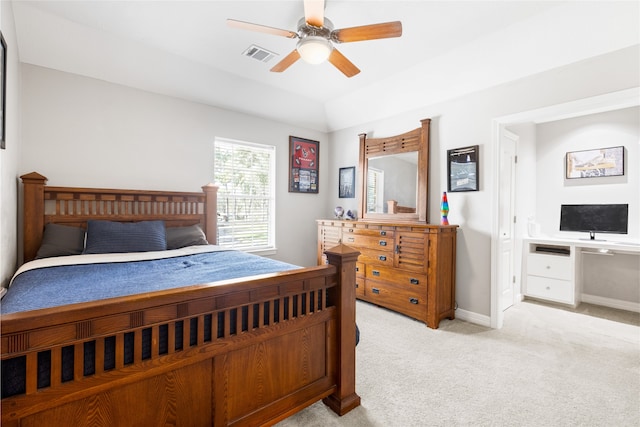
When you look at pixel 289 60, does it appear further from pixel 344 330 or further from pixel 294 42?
pixel 344 330

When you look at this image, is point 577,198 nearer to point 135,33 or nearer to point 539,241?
point 539,241

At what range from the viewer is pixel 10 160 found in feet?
7.09

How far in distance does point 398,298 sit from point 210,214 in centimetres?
246

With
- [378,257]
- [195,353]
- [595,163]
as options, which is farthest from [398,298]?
[595,163]

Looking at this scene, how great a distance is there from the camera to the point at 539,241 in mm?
3779

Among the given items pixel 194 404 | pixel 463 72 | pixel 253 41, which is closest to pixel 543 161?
pixel 463 72

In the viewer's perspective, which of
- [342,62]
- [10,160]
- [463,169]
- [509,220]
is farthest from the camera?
[509,220]

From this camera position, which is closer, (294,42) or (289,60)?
(289,60)

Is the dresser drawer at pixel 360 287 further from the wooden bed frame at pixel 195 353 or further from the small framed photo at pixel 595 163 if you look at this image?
the small framed photo at pixel 595 163

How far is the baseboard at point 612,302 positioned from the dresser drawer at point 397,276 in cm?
263

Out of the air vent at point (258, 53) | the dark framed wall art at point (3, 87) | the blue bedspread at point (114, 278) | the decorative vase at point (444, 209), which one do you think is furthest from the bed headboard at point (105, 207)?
the decorative vase at point (444, 209)

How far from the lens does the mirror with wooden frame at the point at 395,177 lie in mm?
3549

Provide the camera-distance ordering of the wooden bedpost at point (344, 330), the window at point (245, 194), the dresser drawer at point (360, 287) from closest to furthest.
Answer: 1. the wooden bedpost at point (344, 330)
2. the dresser drawer at point (360, 287)
3. the window at point (245, 194)

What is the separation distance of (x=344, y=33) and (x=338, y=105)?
2262 mm
